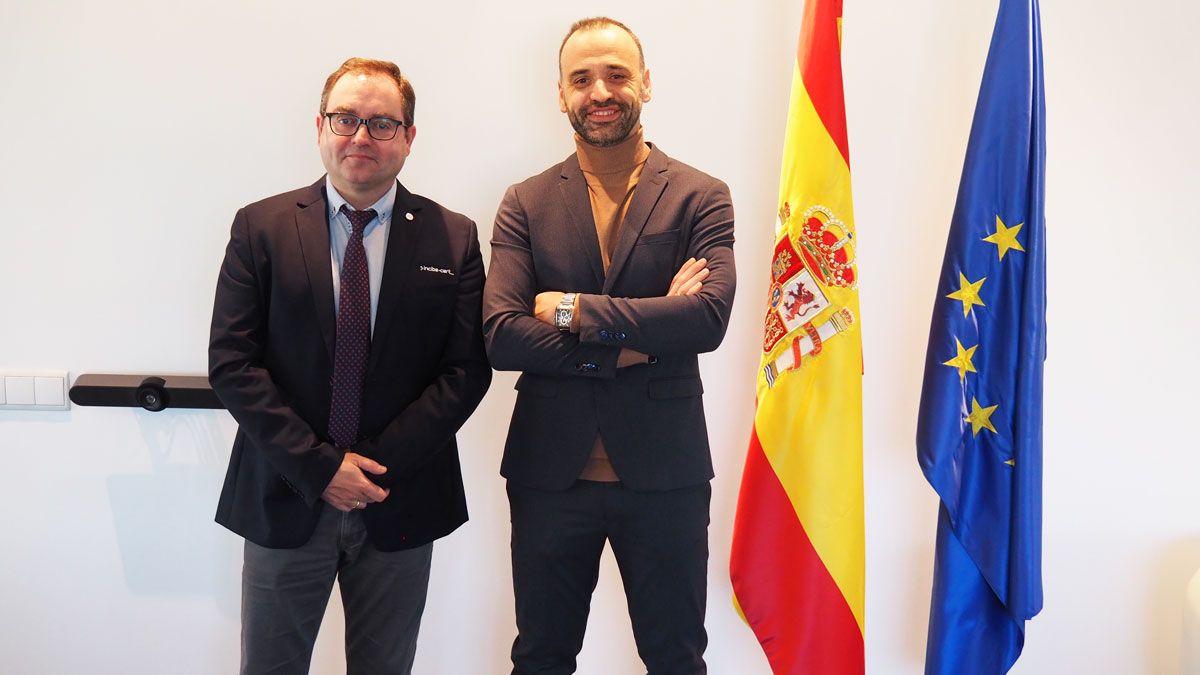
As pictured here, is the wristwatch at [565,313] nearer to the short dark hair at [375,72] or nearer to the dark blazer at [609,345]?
the dark blazer at [609,345]

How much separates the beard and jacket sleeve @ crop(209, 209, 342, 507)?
79 cm

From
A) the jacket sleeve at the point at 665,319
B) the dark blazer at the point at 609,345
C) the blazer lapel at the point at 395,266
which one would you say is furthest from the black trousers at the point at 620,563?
the blazer lapel at the point at 395,266

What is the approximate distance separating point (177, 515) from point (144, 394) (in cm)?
41

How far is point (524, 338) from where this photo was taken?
2.02 meters

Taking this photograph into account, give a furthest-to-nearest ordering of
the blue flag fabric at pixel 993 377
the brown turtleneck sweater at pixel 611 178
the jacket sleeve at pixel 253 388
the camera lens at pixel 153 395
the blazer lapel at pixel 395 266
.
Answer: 1. the camera lens at pixel 153 395
2. the blue flag fabric at pixel 993 377
3. the brown turtleneck sweater at pixel 611 178
4. the blazer lapel at pixel 395 266
5. the jacket sleeve at pixel 253 388

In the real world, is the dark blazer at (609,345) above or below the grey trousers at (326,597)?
above

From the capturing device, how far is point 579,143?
220 centimetres

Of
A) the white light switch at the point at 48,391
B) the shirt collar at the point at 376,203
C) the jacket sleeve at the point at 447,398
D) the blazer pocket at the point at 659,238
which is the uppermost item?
the shirt collar at the point at 376,203

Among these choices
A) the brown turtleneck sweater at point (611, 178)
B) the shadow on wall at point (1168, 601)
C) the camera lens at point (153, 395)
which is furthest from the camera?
the shadow on wall at point (1168, 601)

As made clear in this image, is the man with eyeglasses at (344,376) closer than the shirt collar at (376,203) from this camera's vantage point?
Yes

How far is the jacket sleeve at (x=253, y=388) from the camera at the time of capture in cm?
195

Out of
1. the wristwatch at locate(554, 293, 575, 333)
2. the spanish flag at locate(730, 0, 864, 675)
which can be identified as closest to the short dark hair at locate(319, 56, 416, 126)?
the wristwatch at locate(554, 293, 575, 333)

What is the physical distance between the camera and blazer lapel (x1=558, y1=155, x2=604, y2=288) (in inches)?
83.2

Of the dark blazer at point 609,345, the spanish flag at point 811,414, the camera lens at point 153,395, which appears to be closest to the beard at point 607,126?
the dark blazer at point 609,345
